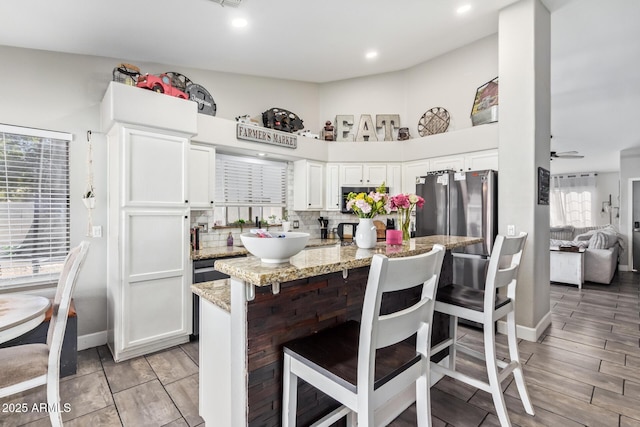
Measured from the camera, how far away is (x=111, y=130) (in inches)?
111

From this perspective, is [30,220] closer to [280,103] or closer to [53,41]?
[53,41]

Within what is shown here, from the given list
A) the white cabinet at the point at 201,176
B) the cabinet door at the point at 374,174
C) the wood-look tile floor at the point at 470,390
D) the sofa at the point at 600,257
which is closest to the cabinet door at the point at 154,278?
the wood-look tile floor at the point at 470,390

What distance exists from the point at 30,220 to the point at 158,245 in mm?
1088

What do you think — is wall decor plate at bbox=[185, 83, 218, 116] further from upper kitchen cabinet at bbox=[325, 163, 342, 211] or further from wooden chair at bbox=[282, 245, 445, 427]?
wooden chair at bbox=[282, 245, 445, 427]

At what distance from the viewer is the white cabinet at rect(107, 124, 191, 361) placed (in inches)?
106

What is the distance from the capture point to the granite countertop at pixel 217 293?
4.58 feet

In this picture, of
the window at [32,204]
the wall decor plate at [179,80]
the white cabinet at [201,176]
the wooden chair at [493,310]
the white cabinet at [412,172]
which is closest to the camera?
the wooden chair at [493,310]

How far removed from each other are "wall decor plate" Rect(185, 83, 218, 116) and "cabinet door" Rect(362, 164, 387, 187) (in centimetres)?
227

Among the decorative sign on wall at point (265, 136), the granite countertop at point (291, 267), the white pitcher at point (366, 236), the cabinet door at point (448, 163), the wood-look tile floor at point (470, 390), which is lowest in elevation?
the wood-look tile floor at point (470, 390)

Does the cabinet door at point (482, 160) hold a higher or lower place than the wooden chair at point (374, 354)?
higher

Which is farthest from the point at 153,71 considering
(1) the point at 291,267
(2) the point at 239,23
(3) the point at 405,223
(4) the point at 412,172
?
(4) the point at 412,172

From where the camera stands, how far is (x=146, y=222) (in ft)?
9.16

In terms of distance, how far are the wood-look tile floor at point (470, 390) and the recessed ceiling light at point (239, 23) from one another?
10.3 feet

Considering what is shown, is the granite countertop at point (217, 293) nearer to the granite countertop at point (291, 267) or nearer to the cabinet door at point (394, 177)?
the granite countertop at point (291, 267)
